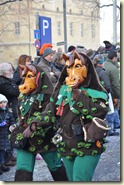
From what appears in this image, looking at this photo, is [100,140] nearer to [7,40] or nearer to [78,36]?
[7,40]

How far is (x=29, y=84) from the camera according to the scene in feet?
15.6

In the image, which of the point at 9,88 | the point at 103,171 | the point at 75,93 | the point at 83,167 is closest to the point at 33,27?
the point at 9,88

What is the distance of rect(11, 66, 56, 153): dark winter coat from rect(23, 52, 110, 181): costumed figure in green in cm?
45

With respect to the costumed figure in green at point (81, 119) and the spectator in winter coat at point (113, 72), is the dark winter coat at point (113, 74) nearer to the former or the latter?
the spectator in winter coat at point (113, 72)

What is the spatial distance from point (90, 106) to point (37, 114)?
806mm

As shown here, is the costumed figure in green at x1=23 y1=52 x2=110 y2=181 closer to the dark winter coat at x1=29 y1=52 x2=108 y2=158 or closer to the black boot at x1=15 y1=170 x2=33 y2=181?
the dark winter coat at x1=29 y1=52 x2=108 y2=158

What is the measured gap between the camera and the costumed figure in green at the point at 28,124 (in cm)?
468

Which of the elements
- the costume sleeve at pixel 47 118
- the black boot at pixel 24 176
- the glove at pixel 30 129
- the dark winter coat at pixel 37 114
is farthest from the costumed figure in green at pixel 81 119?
the black boot at pixel 24 176

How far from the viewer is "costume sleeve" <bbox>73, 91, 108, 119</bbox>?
13.4 ft

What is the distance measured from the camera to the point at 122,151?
4.62m

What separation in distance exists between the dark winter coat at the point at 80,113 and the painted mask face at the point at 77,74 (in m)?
0.06

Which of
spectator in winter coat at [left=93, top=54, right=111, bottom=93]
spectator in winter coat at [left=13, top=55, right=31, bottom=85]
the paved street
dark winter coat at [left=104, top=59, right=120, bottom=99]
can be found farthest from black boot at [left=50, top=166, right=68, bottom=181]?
dark winter coat at [left=104, top=59, right=120, bottom=99]

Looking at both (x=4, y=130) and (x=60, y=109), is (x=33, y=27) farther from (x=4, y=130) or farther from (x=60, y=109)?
(x=60, y=109)

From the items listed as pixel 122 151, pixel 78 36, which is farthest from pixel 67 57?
pixel 78 36
